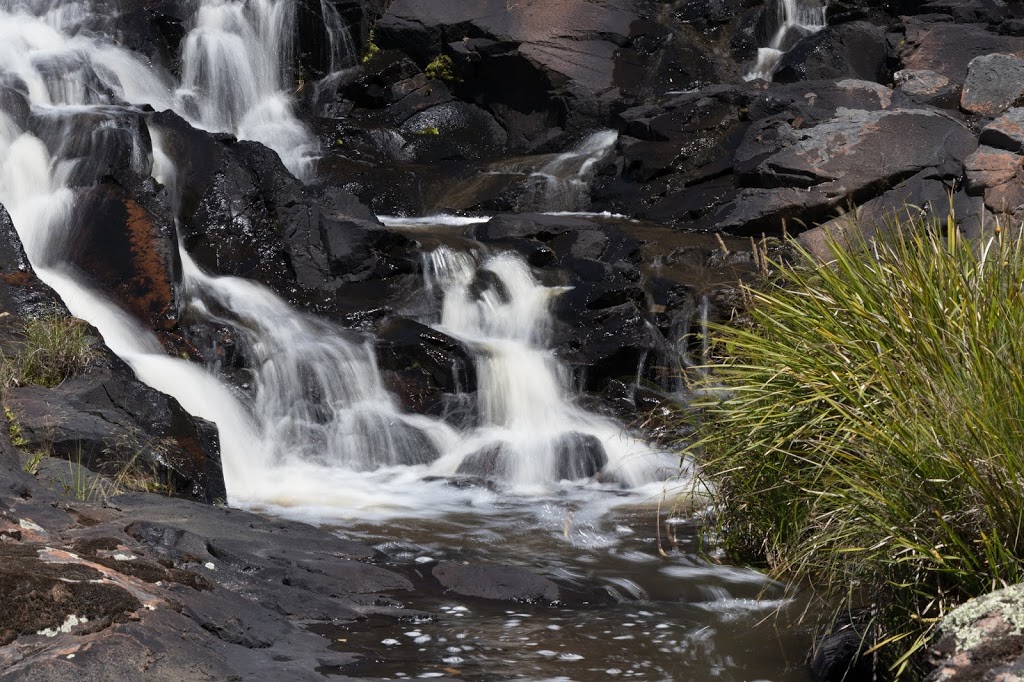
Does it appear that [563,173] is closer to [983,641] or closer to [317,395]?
[317,395]

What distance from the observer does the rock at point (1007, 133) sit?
1412 cm

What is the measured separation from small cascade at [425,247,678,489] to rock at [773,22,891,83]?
8366 millimetres

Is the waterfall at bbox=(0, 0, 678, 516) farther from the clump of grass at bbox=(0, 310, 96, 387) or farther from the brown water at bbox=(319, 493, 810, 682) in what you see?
the brown water at bbox=(319, 493, 810, 682)

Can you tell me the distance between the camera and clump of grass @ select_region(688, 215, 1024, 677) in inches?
166

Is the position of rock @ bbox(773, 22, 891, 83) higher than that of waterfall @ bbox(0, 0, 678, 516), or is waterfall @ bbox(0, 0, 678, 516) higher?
rock @ bbox(773, 22, 891, 83)

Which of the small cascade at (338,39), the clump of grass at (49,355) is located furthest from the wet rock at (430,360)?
the small cascade at (338,39)

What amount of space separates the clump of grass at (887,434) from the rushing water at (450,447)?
595 mm

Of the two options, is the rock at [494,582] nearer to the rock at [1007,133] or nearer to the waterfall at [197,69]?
the rock at [1007,133]

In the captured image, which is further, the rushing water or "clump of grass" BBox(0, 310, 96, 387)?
"clump of grass" BBox(0, 310, 96, 387)

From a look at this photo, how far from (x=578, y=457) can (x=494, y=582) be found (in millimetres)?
4340

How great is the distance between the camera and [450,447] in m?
10.9

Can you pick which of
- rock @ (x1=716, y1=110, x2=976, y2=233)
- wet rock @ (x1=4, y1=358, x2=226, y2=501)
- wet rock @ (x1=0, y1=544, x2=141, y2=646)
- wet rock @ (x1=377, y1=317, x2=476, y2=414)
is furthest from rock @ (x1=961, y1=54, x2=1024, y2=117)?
wet rock @ (x1=0, y1=544, x2=141, y2=646)

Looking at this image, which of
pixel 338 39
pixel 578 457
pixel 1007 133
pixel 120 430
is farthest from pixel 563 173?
Result: pixel 120 430

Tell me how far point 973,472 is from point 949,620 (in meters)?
0.58
